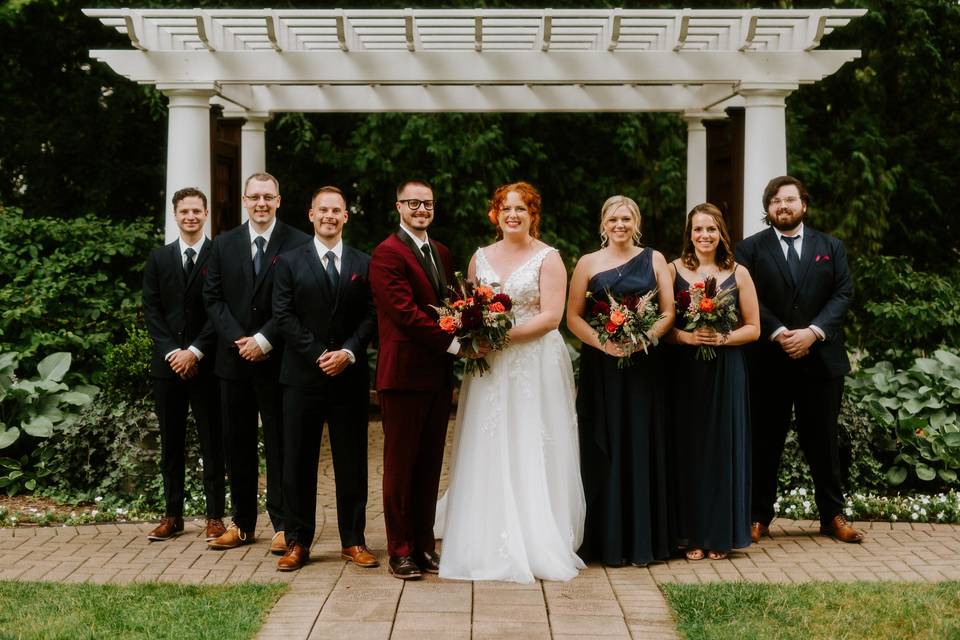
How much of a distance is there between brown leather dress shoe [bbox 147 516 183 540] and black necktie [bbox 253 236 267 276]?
5.42ft

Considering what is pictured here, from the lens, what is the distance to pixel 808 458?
6535 mm

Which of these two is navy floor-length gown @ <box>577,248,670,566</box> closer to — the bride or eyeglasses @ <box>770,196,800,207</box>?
the bride

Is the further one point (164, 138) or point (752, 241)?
point (164, 138)

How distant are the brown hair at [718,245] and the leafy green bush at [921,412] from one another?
2.55 metres

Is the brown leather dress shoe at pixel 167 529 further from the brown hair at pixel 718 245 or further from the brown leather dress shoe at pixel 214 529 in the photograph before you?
the brown hair at pixel 718 245

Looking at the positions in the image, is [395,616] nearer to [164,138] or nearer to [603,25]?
[603,25]

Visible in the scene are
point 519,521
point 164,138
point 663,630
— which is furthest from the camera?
point 164,138

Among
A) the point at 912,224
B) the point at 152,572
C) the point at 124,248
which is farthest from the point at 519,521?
the point at 912,224

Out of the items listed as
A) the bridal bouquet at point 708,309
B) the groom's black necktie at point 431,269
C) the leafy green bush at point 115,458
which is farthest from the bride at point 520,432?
the leafy green bush at point 115,458

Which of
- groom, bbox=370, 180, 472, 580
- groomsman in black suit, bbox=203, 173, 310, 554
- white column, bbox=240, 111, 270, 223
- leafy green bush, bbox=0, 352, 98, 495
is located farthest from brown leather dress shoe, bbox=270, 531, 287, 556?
white column, bbox=240, 111, 270, 223

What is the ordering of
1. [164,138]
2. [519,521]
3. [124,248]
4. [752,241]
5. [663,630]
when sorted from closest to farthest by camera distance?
1. [663,630]
2. [519,521]
3. [752,241]
4. [124,248]
5. [164,138]

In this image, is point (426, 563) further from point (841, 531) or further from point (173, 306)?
point (841, 531)

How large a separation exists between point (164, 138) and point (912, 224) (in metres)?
11.2

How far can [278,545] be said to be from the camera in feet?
19.9
